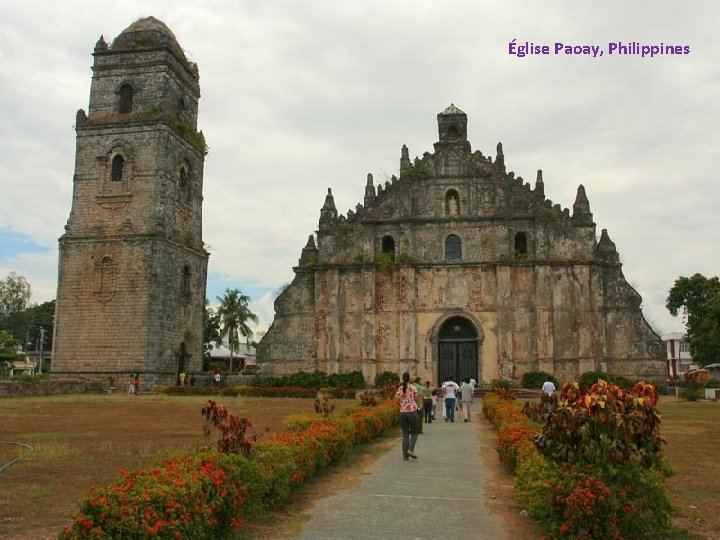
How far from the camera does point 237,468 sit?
299 inches

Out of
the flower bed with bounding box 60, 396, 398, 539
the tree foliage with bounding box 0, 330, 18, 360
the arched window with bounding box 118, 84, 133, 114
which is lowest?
the flower bed with bounding box 60, 396, 398, 539

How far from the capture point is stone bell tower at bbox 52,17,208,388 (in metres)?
34.3

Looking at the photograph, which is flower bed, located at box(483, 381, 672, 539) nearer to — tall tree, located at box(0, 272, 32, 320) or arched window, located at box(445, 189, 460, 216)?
arched window, located at box(445, 189, 460, 216)

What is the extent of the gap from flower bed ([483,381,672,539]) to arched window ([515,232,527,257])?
2813cm

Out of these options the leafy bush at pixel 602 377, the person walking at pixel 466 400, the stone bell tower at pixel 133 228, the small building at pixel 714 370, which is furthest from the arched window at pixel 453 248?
the small building at pixel 714 370

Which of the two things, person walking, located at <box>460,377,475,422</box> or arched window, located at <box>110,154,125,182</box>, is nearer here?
person walking, located at <box>460,377,475,422</box>

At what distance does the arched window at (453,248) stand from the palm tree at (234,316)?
1136 inches

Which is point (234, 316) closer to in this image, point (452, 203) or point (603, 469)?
point (452, 203)

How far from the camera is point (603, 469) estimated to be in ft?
22.5

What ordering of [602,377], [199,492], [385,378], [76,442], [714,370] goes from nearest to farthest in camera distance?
[199,492]
[76,442]
[602,377]
[385,378]
[714,370]

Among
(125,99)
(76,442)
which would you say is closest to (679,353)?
(125,99)

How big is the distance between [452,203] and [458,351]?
739 centimetres

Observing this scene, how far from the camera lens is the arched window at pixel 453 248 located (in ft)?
115

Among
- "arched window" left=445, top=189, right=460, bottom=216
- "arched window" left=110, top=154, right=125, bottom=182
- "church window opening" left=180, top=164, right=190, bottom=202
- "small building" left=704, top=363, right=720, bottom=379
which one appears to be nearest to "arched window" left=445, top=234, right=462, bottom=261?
"arched window" left=445, top=189, right=460, bottom=216
